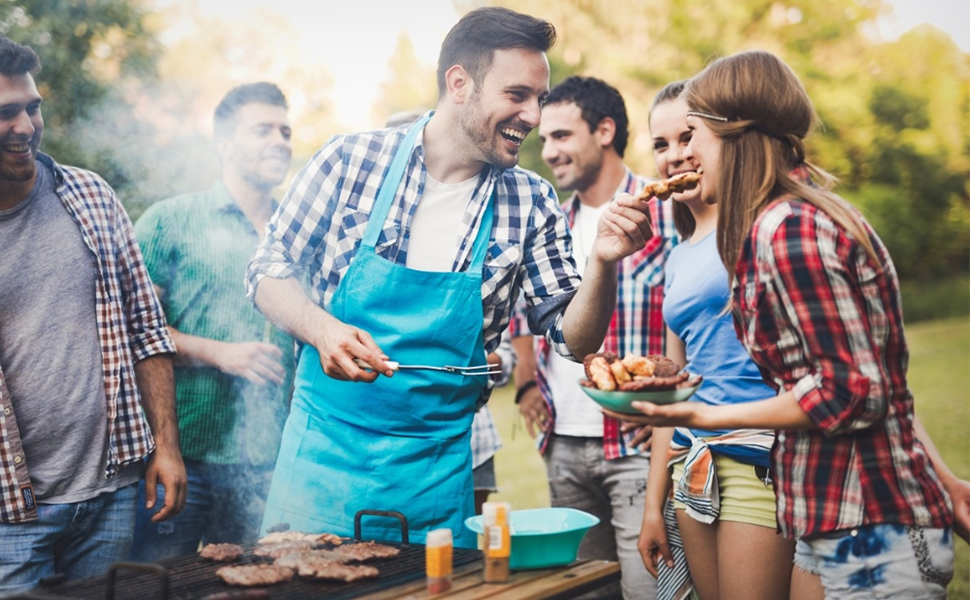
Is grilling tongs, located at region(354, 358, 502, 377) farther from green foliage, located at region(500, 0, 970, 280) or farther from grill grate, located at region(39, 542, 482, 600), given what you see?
green foliage, located at region(500, 0, 970, 280)

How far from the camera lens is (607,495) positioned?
4.00 meters

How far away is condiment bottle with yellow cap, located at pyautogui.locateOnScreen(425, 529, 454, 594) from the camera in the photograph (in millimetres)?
2064

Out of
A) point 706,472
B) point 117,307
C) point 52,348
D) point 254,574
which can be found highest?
point 117,307

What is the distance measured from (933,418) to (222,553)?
11576 millimetres

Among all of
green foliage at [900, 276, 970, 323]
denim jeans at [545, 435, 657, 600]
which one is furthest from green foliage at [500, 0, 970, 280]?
denim jeans at [545, 435, 657, 600]

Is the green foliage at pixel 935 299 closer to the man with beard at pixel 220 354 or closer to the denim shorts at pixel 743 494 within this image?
the man with beard at pixel 220 354

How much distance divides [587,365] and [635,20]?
19832 millimetres

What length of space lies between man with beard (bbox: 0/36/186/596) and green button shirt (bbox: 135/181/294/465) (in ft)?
2.32

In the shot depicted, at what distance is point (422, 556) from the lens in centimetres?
243

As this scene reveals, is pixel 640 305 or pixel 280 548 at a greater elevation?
pixel 640 305

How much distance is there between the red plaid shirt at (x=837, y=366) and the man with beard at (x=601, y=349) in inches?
61.0

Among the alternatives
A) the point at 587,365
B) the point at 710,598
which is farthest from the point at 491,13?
the point at 710,598

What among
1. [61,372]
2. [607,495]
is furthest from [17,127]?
[607,495]

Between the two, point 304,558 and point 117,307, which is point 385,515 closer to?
point 304,558
